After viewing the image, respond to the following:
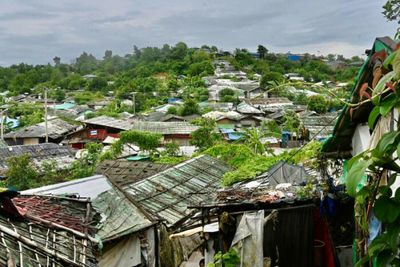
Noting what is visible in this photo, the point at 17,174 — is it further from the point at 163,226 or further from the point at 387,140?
the point at 387,140

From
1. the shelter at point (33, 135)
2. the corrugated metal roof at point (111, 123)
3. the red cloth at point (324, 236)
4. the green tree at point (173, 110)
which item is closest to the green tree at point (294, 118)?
the red cloth at point (324, 236)

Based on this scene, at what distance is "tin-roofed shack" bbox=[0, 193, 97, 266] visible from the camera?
16.1 feet

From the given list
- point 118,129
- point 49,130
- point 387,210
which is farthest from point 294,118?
point 49,130

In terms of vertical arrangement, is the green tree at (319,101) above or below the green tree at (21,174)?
above

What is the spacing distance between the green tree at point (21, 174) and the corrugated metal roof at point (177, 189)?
9352 millimetres

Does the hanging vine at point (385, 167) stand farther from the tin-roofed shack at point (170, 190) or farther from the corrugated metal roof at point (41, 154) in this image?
the corrugated metal roof at point (41, 154)

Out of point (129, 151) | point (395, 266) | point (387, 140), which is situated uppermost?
point (387, 140)

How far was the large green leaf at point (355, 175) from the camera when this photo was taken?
2.03 meters

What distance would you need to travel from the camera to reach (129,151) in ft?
108

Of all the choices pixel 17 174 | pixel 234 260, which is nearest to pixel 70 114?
pixel 17 174

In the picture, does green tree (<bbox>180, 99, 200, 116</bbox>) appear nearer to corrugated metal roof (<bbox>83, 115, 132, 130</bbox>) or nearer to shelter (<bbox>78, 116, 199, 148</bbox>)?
shelter (<bbox>78, 116, 199, 148</bbox>)

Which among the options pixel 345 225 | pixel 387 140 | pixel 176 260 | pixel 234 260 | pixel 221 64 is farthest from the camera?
A: pixel 221 64

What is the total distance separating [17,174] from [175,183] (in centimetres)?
1128

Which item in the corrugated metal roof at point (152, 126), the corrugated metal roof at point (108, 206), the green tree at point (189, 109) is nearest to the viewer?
the corrugated metal roof at point (108, 206)
